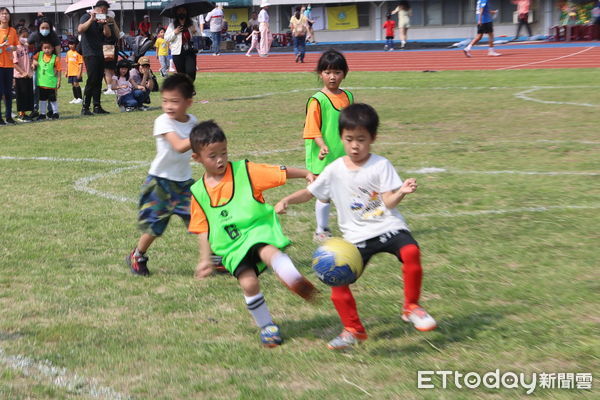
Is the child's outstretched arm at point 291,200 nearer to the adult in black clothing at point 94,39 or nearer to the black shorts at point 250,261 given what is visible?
the black shorts at point 250,261

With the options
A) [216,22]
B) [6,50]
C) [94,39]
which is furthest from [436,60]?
[6,50]

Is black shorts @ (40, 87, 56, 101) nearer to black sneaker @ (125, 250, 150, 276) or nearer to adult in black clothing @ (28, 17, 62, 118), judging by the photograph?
adult in black clothing @ (28, 17, 62, 118)

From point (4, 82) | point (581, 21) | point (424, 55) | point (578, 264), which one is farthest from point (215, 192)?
point (581, 21)

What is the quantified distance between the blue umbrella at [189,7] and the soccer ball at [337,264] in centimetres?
1434

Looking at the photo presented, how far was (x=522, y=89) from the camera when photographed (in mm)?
19391

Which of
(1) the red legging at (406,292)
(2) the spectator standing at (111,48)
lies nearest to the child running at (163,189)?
(1) the red legging at (406,292)

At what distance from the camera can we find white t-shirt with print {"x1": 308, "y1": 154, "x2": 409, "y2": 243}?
5043 mm

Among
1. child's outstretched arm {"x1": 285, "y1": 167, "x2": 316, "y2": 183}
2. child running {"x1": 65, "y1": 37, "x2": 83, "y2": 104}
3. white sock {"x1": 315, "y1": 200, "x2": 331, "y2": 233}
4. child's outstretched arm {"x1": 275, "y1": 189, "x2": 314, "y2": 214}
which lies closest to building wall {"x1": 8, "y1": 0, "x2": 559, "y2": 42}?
child running {"x1": 65, "y1": 37, "x2": 83, "y2": 104}

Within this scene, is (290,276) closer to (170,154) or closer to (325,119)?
(170,154)

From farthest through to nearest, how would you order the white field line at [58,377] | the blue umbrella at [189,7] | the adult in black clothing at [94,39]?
the blue umbrella at [189,7], the adult in black clothing at [94,39], the white field line at [58,377]

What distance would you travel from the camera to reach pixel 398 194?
16.0 feet

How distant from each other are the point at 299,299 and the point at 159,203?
1.51 metres

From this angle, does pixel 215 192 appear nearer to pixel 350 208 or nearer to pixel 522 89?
pixel 350 208

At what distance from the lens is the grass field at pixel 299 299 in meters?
4.46
